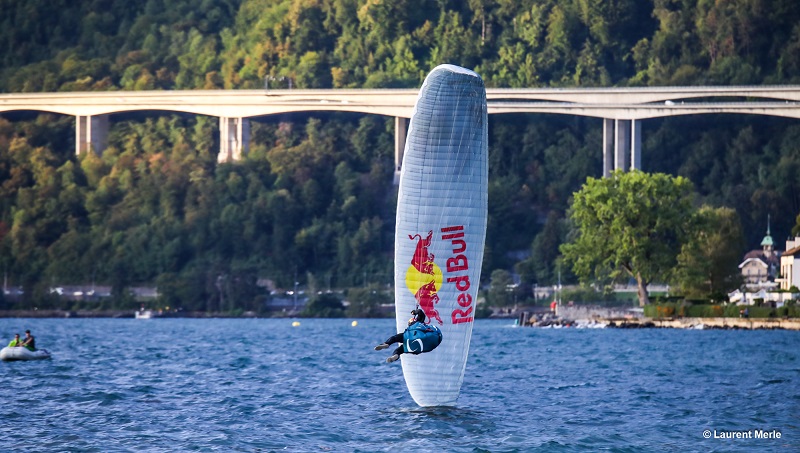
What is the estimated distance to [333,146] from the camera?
6324 inches

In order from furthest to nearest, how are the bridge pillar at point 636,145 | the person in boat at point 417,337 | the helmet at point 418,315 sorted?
the bridge pillar at point 636,145
the helmet at point 418,315
the person in boat at point 417,337

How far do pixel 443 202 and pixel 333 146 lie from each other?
119 m

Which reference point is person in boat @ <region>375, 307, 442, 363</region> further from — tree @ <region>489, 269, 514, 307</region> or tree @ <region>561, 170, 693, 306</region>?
tree @ <region>489, 269, 514, 307</region>

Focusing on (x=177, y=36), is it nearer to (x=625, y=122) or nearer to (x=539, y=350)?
(x=625, y=122)

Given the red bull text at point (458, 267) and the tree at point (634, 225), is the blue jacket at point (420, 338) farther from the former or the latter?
the tree at point (634, 225)

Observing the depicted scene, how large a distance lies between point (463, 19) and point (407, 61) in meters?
8.52

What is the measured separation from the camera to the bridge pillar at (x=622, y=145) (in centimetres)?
14504

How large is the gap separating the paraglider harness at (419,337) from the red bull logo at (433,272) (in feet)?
9.83

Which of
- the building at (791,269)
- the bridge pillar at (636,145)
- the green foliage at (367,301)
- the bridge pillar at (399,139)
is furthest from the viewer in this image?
the bridge pillar at (399,139)

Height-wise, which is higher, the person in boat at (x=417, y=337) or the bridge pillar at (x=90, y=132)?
the bridge pillar at (x=90, y=132)

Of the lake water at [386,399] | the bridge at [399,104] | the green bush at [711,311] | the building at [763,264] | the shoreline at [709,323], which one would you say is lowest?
the shoreline at [709,323]

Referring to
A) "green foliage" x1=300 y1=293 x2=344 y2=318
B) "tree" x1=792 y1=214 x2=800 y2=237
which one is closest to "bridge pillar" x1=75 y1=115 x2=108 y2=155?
"green foliage" x1=300 y1=293 x2=344 y2=318

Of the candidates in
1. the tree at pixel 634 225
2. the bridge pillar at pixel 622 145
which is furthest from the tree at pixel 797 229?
the bridge pillar at pixel 622 145

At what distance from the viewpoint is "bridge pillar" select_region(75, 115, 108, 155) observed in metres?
170
